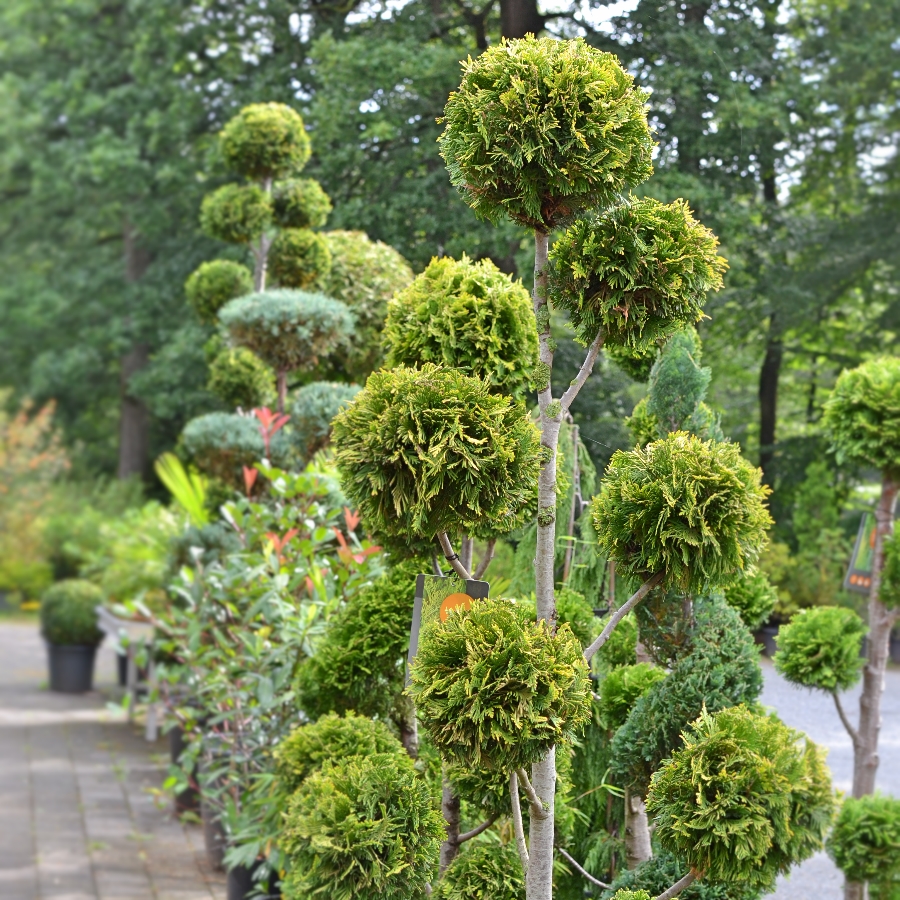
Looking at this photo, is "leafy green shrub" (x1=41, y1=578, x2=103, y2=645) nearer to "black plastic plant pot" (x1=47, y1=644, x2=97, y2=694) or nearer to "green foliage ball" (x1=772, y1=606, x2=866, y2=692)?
"black plastic plant pot" (x1=47, y1=644, x2=97, y2=694)

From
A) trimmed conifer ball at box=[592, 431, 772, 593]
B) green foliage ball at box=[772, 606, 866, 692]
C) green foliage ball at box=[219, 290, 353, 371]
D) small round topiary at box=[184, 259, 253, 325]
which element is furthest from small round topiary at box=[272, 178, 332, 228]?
trimmed conifer ball at box=[592, 431, 772, 593]

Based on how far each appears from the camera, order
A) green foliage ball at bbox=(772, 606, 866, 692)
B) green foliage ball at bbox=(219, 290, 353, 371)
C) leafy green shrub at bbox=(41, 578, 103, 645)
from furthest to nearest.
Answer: leafy green shrub at bbox=(41, 578, 103, 645) < green foliage ball at bbox=(219, 290, 353, 371) < green foliage ball at bbox=(772, 606, 866, 692)

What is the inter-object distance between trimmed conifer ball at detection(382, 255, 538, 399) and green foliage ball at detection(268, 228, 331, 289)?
9.99 feet

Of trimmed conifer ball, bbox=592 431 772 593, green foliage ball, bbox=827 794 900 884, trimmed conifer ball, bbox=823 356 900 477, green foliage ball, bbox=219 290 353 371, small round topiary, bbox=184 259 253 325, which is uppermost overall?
small round topiary, bbox=184 259 253 325

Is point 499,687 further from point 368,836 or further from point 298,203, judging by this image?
point 298,203

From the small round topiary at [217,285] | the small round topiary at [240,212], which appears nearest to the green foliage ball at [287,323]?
the small round topiary at [240,212]

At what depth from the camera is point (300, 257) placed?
5.60 meters

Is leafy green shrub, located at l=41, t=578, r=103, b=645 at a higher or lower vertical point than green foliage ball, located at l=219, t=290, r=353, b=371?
lower

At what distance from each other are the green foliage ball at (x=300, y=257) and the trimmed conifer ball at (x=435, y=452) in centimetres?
360

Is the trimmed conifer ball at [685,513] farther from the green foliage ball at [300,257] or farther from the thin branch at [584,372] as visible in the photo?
the green foliage ball at [300,257]

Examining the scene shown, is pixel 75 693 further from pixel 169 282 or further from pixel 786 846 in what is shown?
pixel 786 846

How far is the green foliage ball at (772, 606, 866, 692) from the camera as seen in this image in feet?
10.1

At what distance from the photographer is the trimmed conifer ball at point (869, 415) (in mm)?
3098

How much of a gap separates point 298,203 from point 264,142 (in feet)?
1.15
